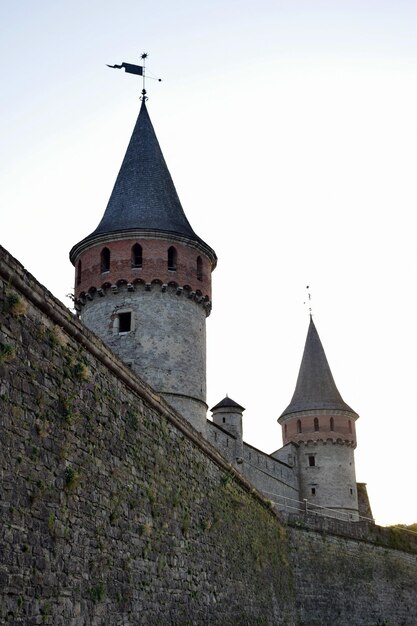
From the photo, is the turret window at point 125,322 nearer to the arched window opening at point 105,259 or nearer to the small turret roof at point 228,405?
the arched window opening at point 105,259

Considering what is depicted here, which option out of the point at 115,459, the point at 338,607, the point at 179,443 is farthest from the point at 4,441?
the point at 338,607

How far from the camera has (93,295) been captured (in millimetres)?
24109

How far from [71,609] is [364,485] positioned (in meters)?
43.1

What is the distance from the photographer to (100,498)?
951 centimetres

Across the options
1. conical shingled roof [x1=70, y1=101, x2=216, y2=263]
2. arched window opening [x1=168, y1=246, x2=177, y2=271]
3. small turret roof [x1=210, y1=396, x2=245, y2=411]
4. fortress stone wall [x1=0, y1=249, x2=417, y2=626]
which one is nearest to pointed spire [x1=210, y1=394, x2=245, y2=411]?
small turret roof [x1=210, y1=396, x2=245, y2=411]

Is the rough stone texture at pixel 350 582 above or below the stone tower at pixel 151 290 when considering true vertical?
below

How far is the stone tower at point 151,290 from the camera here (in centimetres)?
2283

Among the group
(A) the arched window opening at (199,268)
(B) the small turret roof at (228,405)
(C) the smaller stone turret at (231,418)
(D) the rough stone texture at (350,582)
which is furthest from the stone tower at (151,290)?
(B) the small turret roof at (228,405)

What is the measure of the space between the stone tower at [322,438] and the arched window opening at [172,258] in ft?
65.0

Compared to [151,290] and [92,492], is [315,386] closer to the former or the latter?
[151,290]

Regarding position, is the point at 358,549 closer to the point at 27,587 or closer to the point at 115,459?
the point at 115,459

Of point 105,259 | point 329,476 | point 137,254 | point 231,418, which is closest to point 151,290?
point 137,254

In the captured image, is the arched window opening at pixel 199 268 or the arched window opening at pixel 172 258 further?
the arched window opening at pixel 199 268

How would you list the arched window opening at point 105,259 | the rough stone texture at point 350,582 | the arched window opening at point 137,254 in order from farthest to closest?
the arched window opening at point 105,259 < the arched window opening at point 137,254 < the rough stone texture at point 350,582
